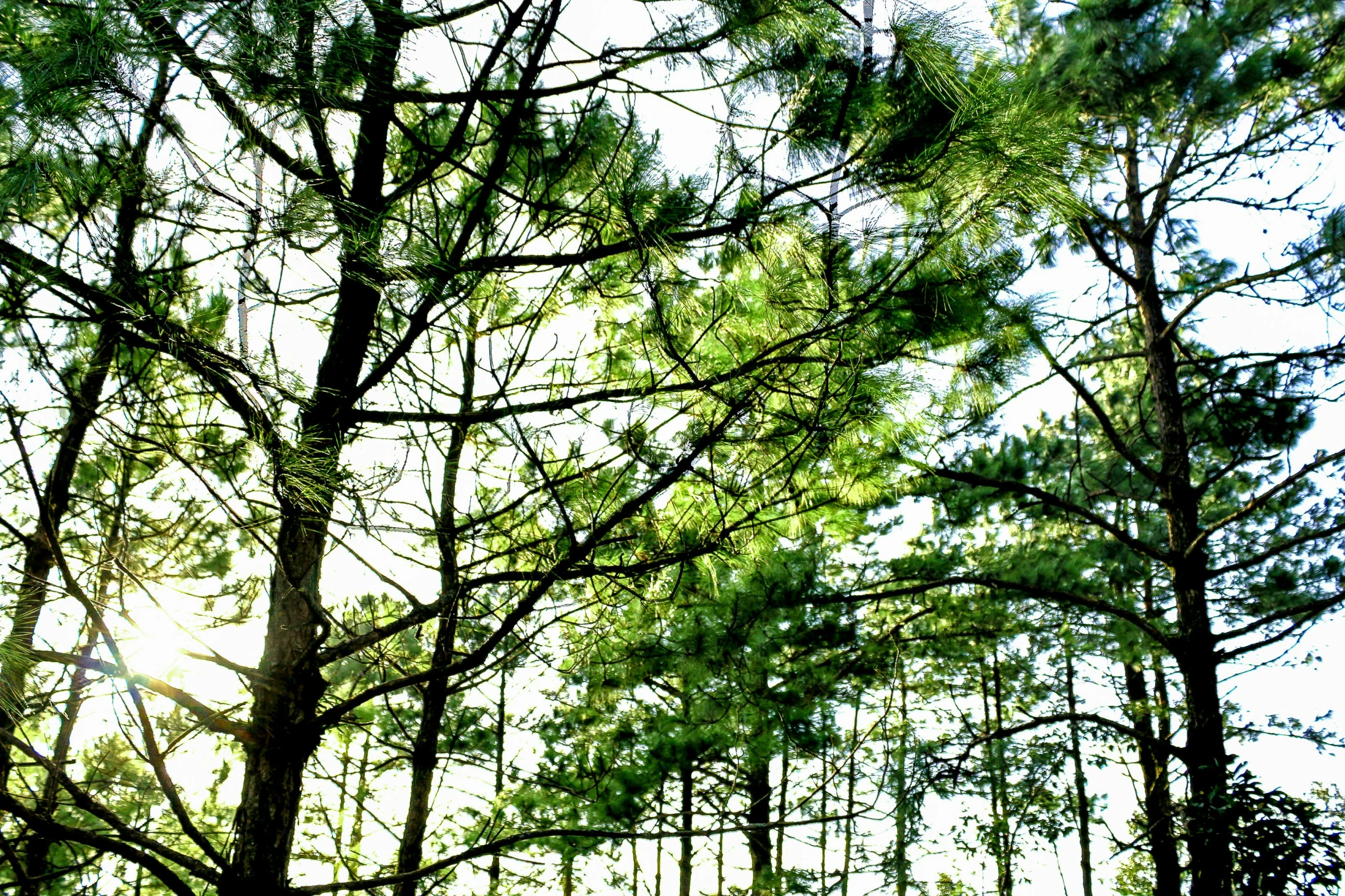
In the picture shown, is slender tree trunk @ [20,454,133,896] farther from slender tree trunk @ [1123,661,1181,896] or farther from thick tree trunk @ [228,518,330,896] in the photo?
slender tree trunk @ [1123,661,1181,896]

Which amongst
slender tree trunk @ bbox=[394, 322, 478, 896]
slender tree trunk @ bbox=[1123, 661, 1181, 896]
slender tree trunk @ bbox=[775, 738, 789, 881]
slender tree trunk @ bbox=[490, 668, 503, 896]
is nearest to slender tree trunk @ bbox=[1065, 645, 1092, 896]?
slender tree trunk @ bbox=[1123, 661, 1181, 896]

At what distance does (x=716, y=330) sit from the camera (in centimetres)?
309

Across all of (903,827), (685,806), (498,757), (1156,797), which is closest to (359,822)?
(498,757)

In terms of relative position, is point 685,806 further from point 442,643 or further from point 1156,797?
point 442,643

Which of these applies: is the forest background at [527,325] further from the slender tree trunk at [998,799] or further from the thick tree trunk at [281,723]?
the slender tree trunk at [998,799]

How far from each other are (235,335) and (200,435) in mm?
800

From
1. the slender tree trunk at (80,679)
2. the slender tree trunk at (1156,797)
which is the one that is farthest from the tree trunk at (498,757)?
the slender tree trunk at (1156,797)

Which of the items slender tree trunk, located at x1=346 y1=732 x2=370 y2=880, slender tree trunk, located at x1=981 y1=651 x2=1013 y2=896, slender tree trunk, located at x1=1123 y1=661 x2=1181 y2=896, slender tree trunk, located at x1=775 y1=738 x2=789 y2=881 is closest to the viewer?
slender tree trunk, located at x1=346 y1=732 x2=370 y2=880

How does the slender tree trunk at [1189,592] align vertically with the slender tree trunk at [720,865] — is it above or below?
above

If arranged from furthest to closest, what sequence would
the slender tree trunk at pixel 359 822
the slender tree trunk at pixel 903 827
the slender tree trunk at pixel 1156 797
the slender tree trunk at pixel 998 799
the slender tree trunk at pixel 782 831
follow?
1. the slender tree trunk at pixel 998 799
2. the slender tree trunk at pixel 782 831
3. the slender tree trunk at pixel 903 827
4. the slender tree trunk at pixel 1156 797
5. the slender tree trunk at pixel 359 822

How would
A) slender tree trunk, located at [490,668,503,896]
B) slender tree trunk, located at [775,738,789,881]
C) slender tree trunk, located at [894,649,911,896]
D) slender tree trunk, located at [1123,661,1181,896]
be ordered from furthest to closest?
slender tree trunk, located at [775,738,789,881] → slender tree trunk, located at [490,668,503,896] → slender tree trunk, located at [894,649,911,896] → slender tree trunk, located at [1123,661,1181,896]

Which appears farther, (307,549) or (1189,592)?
(1189,592)

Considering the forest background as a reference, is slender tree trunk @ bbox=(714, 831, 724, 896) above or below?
below

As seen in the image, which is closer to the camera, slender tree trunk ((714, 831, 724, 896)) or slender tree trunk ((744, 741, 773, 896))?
slender tree trunk ((744, 741, 773, 896))
